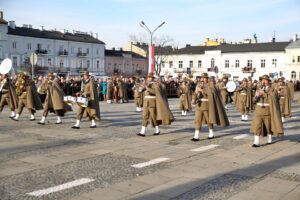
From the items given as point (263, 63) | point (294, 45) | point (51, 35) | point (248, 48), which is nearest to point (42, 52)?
point (51, 35)

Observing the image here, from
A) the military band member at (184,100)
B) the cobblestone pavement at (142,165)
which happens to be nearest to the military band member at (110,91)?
the military band member at (184,100)

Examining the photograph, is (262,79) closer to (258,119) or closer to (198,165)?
(258,119)

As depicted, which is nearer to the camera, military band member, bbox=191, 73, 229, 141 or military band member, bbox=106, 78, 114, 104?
military band member, bbox=191, 73, 229, 141

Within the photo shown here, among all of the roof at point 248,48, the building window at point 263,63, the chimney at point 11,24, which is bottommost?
the building window at point 263,63

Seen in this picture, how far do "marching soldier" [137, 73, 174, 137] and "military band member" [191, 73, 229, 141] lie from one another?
3.05 feet

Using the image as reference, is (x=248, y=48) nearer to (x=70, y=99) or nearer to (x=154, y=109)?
(x=70, y=99)

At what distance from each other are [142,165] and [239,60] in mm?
74330

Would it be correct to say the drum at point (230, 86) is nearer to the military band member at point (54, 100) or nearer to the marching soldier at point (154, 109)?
the military band member at point (54, 100)

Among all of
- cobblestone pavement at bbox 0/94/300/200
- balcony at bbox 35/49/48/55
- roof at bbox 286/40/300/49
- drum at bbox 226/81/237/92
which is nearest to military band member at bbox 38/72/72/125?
cobblestone pavement at bbox 0/94/300/200

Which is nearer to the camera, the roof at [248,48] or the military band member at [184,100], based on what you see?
the military band member at [184,100]

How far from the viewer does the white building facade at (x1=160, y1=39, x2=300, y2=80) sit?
75500 millimetres

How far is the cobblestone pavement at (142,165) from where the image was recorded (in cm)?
625

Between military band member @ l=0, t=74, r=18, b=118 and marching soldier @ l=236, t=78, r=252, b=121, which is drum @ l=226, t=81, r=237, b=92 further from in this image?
military band member @ l=0, t=74, r=18, b=118

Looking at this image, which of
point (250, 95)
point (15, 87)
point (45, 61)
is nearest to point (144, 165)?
point (15, 87)
